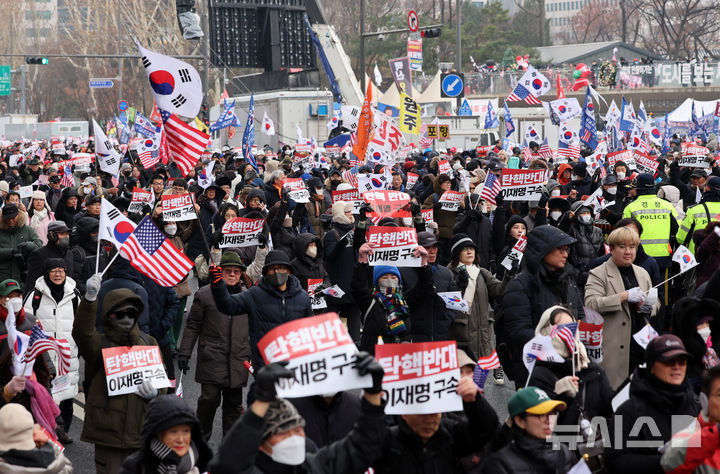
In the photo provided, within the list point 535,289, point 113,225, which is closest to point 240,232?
point 113,225

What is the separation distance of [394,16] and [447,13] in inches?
881

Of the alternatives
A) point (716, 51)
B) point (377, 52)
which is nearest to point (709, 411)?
point (377, 52)

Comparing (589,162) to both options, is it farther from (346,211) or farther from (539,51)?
(539,51)

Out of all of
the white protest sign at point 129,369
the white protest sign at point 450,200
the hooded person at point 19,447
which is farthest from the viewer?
the white protest sign at point 450,200

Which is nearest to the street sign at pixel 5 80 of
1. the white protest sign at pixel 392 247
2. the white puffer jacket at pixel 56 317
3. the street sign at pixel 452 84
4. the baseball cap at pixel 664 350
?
the street sign at pixel 452 84

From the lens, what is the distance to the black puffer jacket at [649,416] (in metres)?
5.18

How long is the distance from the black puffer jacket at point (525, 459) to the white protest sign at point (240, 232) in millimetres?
5603

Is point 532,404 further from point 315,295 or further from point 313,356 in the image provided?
point 315,295

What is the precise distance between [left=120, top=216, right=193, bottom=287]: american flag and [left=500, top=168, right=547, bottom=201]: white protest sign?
432cm

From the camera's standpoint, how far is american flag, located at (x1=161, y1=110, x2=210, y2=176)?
9.43 metres

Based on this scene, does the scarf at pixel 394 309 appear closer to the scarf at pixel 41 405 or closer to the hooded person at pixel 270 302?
the hooded person at pixel 270 302

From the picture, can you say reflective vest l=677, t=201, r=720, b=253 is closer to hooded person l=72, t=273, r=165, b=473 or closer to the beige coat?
the beige coat

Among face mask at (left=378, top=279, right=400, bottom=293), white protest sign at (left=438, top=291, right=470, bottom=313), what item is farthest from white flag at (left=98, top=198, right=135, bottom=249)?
white protest sign at (left=438, top=291, right=470, bottom=313)

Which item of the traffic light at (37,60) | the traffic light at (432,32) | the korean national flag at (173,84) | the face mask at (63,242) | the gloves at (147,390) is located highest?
the traffic light at (37,60)
